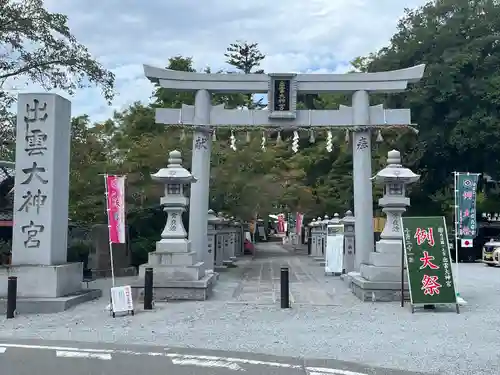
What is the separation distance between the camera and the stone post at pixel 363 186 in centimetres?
1688

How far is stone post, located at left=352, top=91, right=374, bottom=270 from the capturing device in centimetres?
1688

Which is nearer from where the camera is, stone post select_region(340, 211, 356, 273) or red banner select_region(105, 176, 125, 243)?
red banner select_region(105, 176, 125, 243)

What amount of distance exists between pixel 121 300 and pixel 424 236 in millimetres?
6312

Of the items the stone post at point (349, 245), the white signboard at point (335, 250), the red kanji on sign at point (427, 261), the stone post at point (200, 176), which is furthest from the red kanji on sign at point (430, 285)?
the stone post at point (349, 245)

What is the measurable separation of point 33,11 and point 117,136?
9602 millimetres

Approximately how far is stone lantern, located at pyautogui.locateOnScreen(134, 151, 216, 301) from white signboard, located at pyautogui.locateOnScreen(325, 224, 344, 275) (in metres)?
7.09

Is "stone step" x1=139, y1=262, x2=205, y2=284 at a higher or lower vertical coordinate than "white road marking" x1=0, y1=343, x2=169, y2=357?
higher

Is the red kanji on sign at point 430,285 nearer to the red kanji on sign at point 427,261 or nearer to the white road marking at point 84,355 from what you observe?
the red kanji on sign at point 427,261

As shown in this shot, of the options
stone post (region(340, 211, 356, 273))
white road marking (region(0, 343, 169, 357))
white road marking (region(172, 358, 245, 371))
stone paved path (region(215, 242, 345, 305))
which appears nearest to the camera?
white road marking (region(172, 358, 245, 371))

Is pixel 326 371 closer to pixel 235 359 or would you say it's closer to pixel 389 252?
pixel 235 359

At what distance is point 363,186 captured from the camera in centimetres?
1695

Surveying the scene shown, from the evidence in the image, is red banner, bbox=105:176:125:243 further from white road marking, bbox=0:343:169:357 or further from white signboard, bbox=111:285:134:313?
white road marking, bbox=0:343:169:357

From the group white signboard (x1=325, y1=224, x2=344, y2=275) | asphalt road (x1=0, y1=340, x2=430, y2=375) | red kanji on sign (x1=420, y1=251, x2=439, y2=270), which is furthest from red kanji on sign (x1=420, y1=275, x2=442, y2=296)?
white signboard (x1=325, y1=224, x2=344, y2=275)

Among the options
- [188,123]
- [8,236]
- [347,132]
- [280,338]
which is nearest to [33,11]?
[188,123]
